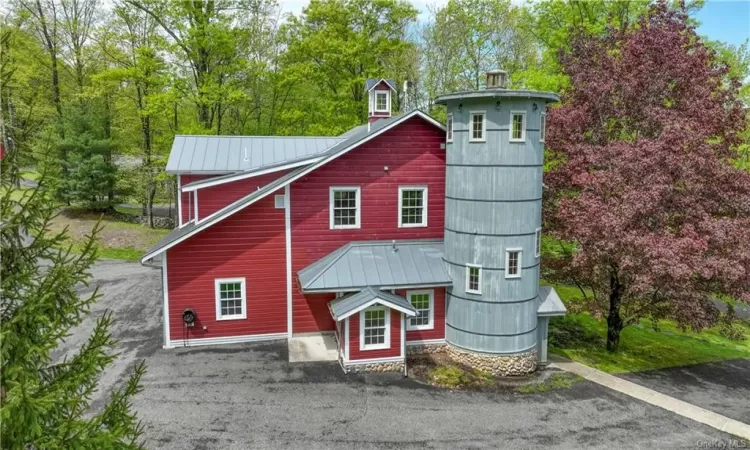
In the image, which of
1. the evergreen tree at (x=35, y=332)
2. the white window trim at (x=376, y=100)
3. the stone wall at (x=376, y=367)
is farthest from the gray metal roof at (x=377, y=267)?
the evergreen tree at (x=35, y=332)

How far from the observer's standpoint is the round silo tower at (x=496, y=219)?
14273 millimetres

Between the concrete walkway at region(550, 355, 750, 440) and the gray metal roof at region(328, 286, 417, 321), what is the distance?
5.69 metres

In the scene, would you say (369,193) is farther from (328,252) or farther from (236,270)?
(236,270)

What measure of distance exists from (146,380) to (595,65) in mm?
18108

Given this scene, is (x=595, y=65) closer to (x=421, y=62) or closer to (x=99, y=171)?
(x=421, y=62)

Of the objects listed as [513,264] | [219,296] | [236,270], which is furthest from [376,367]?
[219,296]

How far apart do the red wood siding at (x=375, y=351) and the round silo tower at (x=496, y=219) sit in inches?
88.1

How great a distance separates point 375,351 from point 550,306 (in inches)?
234

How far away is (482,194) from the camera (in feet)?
48.0

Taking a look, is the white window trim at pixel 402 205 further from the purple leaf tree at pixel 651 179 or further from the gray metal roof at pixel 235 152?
the purple leaf tree at pixel 651 179

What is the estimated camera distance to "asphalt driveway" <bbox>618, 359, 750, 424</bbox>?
1371cm

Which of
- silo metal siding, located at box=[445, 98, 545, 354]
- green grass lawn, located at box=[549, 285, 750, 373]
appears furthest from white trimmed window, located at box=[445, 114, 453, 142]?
green grass lawn, located at box=[549, 285, 750, 373]

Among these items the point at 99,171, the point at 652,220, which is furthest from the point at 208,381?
the point at 99,171

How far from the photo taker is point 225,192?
57.1 feet
